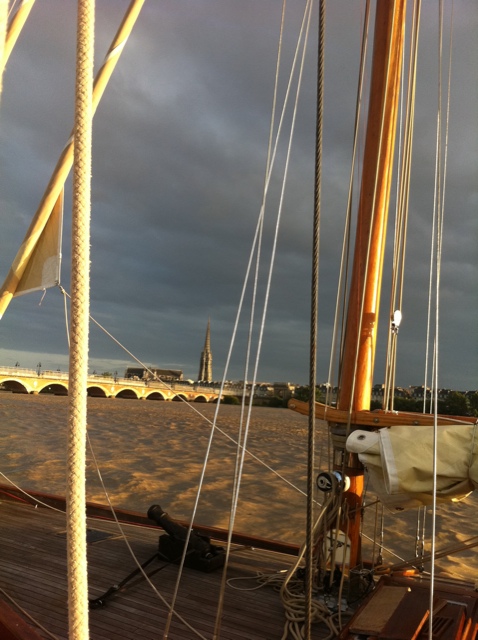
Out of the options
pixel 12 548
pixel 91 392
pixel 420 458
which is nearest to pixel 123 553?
pixel 12 548

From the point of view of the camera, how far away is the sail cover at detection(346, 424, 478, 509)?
3732mm

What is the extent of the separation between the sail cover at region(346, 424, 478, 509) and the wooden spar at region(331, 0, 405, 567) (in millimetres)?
896

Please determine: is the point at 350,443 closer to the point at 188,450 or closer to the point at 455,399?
the point at 188,450

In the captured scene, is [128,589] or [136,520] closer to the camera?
[128,589]

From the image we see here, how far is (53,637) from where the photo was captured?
3.59 metres

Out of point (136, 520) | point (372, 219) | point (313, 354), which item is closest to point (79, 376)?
point (313, 354)

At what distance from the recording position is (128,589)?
4605 millimetres

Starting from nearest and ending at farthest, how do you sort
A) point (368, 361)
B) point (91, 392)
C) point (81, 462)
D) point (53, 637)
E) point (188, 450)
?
1. point (81, 462)
2. point (53, 637)
3. point (368, 361)
4. point (188, 450)
5. point (91, 392)

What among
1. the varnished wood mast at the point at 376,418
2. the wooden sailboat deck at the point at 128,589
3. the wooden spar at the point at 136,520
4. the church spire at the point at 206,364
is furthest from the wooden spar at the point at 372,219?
the church spire at the point at 206,364

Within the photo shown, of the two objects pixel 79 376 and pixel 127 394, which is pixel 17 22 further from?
pixel 127 394

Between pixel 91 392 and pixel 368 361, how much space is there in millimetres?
68933

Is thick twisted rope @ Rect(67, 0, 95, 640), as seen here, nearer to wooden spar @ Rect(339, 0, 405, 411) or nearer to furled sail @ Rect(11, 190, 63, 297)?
furled sail @ Rect(11, 190, 63, 297)

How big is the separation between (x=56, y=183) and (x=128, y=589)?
11.0 feet


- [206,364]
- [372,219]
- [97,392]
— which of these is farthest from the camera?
[206,364]
